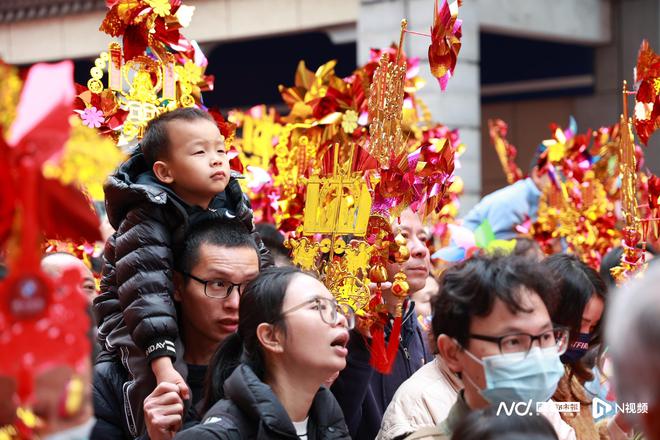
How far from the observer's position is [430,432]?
3217 millimetres

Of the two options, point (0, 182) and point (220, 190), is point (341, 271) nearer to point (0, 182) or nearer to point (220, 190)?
point (220, 190)

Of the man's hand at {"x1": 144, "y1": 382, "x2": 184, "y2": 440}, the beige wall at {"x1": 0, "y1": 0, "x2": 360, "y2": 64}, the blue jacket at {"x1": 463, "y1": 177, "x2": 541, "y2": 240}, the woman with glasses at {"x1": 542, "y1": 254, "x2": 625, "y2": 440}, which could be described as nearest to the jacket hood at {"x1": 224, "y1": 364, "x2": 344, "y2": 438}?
the man's hand at {"x1": 144, "y1": 382, "x2": 184, "y2": 440}

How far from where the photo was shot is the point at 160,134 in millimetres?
4172

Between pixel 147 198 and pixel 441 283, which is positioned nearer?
pixel 441 283

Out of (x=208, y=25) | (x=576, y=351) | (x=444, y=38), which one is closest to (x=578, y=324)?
(x=576, y=351)

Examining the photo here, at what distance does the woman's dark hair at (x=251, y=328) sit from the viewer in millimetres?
3592

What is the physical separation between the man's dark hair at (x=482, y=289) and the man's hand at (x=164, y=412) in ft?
2.49

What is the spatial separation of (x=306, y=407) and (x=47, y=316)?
153 centimetres

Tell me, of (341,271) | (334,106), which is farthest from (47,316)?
(334,106)

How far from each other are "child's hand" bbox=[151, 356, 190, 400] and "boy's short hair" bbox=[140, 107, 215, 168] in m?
0.74

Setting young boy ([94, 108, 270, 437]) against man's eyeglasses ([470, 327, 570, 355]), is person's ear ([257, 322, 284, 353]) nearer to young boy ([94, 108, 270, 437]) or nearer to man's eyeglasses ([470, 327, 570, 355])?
young boy ([94, 108, 270, 437])

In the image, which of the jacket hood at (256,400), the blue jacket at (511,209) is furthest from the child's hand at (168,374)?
the blue jacket at (511,209)

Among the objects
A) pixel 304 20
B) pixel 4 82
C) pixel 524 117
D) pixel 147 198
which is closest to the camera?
pixel 4 82

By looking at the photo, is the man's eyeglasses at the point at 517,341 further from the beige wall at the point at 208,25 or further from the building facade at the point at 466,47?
the beige wall at the point at 208,25
